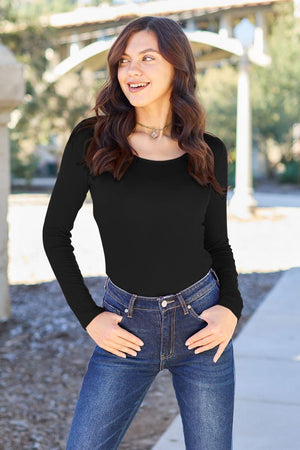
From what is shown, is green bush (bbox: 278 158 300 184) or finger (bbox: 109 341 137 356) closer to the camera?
finger (bbox: 109 341 137 356)

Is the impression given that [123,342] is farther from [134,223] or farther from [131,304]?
[134,223]

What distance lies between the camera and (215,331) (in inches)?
73.3

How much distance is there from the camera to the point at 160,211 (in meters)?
1.83

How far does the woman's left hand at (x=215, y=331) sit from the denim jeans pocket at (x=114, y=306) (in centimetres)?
20

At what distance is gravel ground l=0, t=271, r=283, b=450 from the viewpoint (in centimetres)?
360

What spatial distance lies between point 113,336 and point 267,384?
9.15 feet

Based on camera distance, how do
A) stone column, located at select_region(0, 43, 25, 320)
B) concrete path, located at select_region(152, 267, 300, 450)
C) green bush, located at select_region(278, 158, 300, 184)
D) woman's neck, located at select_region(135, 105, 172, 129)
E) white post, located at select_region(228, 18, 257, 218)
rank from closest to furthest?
woman's neck, located at select_region(135, 105, 172, 129) < concrete path, located at select_region(152, 267, 300, 450) < stone column, located at select_region(0, 43, 25, 320) < white post, located at select_region(228, 18, 257, 218) < green bush, located at select_region(278, 158, 300, 184)

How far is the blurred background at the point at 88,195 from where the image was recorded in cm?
419

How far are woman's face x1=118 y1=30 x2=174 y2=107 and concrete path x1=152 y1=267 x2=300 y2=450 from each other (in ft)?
7.09

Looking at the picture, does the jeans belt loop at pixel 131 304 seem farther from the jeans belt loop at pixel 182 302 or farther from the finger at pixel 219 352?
the finger at pixel 219 352

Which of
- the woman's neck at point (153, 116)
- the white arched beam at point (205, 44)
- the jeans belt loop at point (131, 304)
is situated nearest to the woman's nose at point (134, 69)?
the woman's neck at point (153, 116)

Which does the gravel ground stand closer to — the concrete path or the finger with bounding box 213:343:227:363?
the concrete path

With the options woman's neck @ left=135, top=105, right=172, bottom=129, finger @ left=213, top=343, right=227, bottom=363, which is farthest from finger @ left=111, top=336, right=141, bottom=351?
woman's neck @ left=135, top=105, right=172, bottom=129

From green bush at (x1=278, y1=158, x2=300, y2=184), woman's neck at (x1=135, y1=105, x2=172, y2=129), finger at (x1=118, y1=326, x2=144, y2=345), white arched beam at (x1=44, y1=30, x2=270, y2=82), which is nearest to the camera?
finger at (x1=118, y1=326, x2=144, y2=345)
